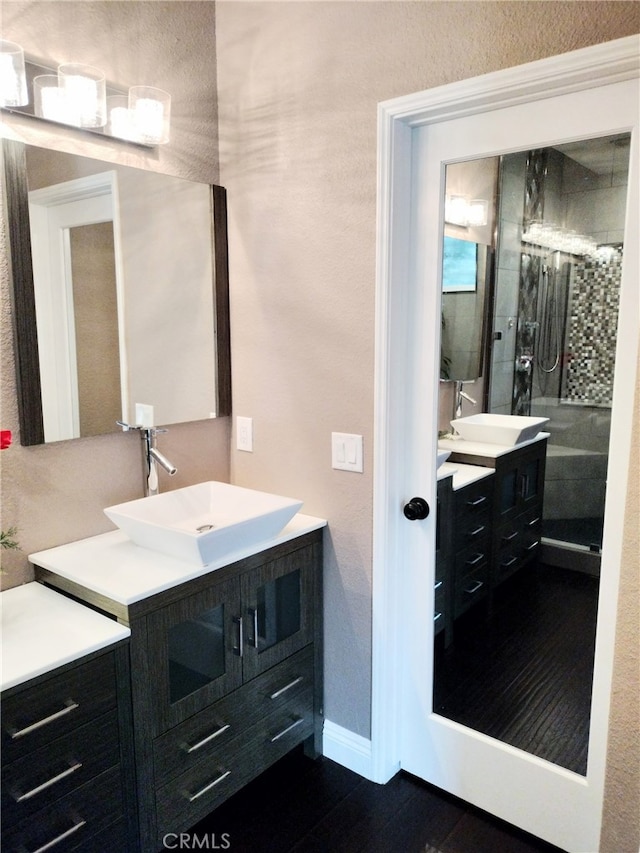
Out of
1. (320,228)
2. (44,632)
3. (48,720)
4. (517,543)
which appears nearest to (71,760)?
(48,720)

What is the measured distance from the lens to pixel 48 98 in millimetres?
1782

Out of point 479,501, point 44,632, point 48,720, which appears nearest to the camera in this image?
point 48,720

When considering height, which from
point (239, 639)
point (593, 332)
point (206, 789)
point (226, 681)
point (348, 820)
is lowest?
point (348, 820)

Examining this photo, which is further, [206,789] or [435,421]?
[435,421]

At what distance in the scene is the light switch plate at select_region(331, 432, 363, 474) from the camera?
201 cm

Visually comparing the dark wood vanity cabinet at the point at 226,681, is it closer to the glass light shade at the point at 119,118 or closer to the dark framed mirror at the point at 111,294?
the dark framed mirror at the point at 111,294

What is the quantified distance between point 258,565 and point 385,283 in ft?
3.13

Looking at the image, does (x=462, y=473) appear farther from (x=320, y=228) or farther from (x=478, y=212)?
(x=320, y=228)

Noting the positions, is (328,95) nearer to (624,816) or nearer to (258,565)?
(258,565)

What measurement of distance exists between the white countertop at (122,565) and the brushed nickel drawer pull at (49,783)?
39 cm

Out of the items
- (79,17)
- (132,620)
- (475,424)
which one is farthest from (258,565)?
(79,17)

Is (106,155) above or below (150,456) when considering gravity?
above

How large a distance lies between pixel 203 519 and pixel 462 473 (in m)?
0.92

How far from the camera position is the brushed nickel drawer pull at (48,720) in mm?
1352
